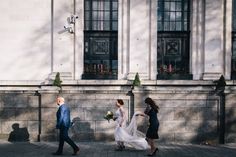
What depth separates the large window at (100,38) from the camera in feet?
54.2

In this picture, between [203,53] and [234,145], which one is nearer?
[234,145]

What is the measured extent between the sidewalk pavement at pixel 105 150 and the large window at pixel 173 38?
352 cm

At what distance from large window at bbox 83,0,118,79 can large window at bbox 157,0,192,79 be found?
1.85 metres

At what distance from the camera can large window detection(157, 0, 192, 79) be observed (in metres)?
16.6

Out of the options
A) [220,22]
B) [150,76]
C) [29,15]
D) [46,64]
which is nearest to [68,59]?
[46,64]

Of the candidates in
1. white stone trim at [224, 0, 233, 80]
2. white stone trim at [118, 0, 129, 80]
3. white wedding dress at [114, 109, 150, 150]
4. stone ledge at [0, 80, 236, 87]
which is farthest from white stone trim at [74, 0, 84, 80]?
white stone trim at [224, 0, 233, 80]

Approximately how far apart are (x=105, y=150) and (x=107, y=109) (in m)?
2.01

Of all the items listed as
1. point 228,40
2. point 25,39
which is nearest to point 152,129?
point 228,40

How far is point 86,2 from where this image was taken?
16641 millimetres

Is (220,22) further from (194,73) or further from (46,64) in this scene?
(46,64)

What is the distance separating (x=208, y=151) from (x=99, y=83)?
5136 millimetres

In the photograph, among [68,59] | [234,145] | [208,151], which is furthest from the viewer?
[68,59]

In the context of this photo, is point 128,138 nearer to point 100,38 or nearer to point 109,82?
point 109,82

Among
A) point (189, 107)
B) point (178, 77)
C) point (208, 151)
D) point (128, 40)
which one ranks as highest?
point (128, 40)
